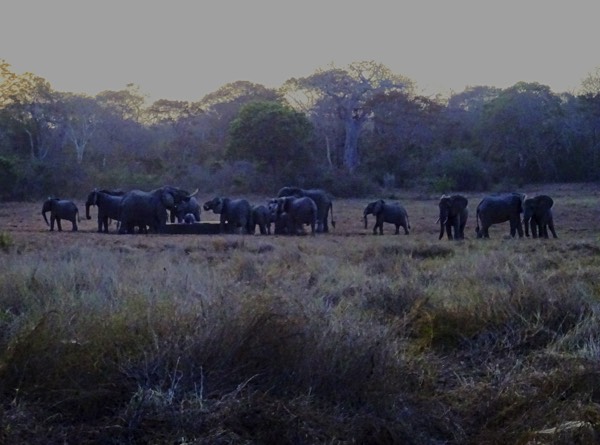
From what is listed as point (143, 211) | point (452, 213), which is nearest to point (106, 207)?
point (143, 211)

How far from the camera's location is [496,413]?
Result: 651 cm

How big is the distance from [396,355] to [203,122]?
2407 inches

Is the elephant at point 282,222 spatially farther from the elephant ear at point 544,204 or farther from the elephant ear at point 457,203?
the elephant ear at point 544,204

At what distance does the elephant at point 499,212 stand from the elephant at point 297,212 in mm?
5138

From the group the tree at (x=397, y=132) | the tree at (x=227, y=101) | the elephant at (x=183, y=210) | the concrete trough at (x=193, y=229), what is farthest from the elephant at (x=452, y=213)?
the tree at (x=227, y=101)

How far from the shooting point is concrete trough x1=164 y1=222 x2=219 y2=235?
1058 inches

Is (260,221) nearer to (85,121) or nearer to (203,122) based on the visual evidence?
(85,121)

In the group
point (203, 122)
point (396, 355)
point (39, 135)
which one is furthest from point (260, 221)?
point (203, 122)

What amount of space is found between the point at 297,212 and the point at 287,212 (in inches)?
17.5

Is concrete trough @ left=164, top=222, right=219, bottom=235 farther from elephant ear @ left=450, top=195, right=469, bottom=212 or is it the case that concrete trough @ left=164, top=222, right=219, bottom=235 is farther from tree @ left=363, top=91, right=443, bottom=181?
tree @ left=363, top=91, right=443, bottom=181

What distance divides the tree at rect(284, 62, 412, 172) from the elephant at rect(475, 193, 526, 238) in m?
29.2

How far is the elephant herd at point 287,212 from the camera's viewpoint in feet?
84.2

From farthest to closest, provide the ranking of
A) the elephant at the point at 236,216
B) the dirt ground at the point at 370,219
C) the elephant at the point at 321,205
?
1. the elephant at the point at 321,205
2. the elephant at the point at 236,216
3. the dirt ground at the point at 370,219

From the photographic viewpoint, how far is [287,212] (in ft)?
95.0
